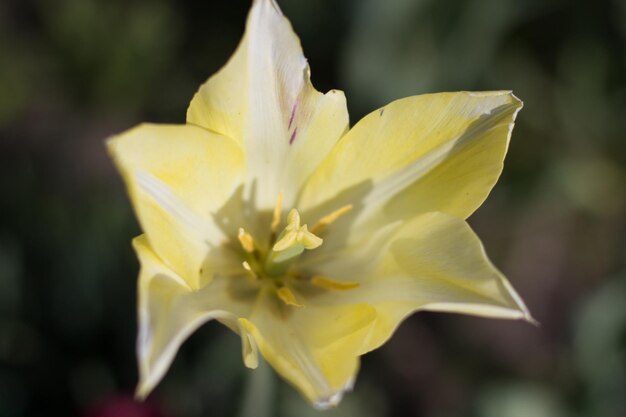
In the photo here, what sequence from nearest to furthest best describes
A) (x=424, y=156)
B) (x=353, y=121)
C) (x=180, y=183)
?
(x=180, y=183)
(x=424, y=156)
(x=353, y=121)

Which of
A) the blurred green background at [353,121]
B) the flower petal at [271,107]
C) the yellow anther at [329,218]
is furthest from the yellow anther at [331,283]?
the blurred green background at [353,121]

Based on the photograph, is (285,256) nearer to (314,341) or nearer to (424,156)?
(314,341)

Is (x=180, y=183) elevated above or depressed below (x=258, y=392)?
above

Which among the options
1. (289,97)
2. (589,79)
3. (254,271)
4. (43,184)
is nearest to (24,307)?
(43,184)

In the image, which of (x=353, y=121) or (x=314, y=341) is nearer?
(x=314, y=341)

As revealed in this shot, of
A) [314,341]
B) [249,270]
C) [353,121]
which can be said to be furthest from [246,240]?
[353,121]

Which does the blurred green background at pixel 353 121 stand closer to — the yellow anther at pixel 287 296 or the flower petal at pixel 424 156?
the yellow anther at pixel 287 296

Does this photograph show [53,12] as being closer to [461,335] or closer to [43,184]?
[43,184]
